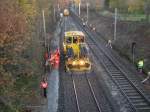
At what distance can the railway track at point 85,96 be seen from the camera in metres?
23.0

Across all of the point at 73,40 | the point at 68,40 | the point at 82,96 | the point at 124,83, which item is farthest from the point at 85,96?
the point at 68,40

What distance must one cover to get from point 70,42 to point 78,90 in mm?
8214

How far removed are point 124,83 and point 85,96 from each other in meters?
4.31

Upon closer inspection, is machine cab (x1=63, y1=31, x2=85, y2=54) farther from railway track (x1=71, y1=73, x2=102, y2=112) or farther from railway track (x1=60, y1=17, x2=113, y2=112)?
railway track (x1=71, y1=73, x2=102, y2=112)

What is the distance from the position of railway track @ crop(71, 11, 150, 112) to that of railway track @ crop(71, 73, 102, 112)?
2227 mm

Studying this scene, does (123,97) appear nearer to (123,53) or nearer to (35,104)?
(35,104)

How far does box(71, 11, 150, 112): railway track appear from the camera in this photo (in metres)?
23.2

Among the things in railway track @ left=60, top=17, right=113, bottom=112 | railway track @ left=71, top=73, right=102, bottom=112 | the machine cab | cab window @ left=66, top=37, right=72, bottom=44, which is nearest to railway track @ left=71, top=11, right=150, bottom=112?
railway track @ left=60, top=17, right=113, bottom=112

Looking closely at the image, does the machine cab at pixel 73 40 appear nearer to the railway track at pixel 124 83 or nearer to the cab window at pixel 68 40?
the cab window at pixel 68 40

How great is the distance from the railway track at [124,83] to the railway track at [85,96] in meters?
2.23

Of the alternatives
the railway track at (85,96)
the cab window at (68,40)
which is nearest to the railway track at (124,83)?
the railway track at (85,96)

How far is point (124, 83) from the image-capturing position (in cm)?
2823

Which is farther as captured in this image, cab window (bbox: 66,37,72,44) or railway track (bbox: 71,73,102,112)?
cab window (bbox: 66,37,72,44)

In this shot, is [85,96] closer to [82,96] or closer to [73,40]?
[82,96]
